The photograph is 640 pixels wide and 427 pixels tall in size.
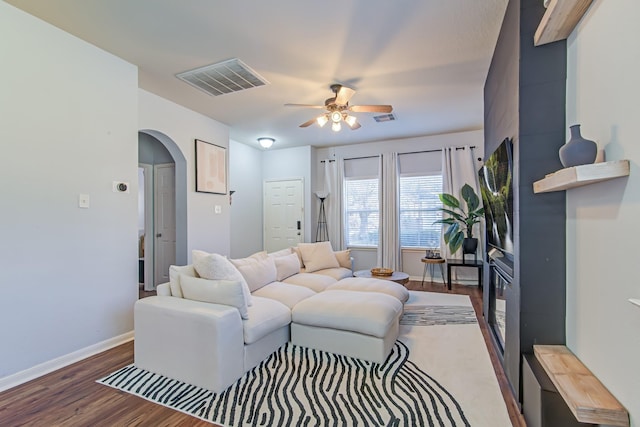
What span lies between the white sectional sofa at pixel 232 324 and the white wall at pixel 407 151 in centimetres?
322

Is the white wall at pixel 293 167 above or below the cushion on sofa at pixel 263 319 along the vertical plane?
above

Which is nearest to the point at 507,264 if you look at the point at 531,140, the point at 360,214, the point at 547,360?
the point at 547,360

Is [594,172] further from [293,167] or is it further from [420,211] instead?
[293,167]

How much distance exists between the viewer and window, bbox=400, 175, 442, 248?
5.80 m

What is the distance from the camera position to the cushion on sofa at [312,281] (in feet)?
11.8

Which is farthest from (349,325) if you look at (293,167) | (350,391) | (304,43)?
(293,167)

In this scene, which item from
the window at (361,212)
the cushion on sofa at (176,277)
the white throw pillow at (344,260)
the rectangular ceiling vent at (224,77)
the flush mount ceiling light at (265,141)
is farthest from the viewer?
the window at (361,212)

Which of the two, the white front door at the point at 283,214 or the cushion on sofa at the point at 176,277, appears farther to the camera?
the white front door at the point at 283,214

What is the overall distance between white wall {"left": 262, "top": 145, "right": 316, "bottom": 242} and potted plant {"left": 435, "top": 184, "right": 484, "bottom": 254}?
2.54 metres

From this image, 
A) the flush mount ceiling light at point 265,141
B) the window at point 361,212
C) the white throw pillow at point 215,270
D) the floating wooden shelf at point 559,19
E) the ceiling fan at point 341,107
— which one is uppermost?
the flush mount ceiling light at point 265,141

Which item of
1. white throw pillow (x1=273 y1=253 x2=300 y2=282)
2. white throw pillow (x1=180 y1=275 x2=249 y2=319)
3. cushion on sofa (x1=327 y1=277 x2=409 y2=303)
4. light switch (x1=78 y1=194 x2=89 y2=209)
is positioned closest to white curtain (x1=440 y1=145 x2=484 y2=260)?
cushion on sofa (x1=327 y1=277 x2=409 y2=303)

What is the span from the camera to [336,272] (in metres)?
4.35

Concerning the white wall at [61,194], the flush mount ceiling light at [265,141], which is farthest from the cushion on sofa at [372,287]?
the flush mount ceiling light at [265,141]

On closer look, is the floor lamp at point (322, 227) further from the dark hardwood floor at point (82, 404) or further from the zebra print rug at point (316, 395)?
the dark hardwood floor at point (82, 404)
